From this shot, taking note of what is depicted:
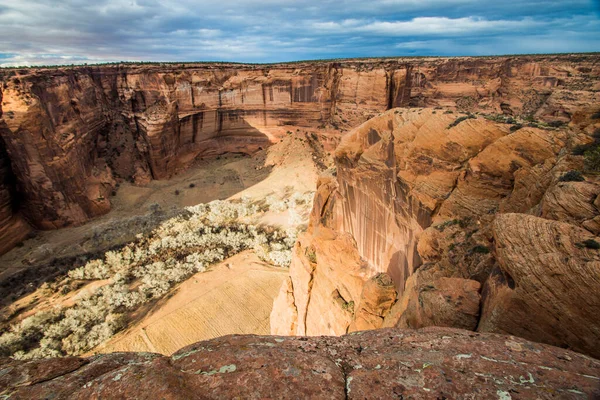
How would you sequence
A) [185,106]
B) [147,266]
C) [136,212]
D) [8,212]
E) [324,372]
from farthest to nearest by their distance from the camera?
1. [185,106]
2. [136,212]
3. [8,212]
4. [147,266]
5. [324,372]

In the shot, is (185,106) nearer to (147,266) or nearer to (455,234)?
(147,266)

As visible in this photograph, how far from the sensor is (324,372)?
13.1ft

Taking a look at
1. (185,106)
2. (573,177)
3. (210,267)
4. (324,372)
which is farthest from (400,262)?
(185,106)

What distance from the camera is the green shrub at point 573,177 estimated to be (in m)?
6.12

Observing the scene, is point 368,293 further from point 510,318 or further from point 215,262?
point 215,262

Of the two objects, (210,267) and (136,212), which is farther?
(136,212)

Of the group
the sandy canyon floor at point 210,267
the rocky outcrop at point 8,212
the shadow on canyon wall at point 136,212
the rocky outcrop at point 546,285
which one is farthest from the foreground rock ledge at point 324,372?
the rocky outcrop at point 8,212

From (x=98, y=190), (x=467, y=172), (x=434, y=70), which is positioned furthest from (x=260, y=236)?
(x=434, y=70)

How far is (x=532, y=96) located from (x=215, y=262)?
44824 millimetres

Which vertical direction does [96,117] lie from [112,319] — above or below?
above

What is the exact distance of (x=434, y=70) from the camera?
44219 millimetres

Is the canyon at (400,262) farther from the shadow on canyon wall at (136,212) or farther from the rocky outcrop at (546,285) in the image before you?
the shadow on canyon wall at (136,212)

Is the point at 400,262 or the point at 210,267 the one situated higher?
the point at 400,262

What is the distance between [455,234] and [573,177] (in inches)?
112
